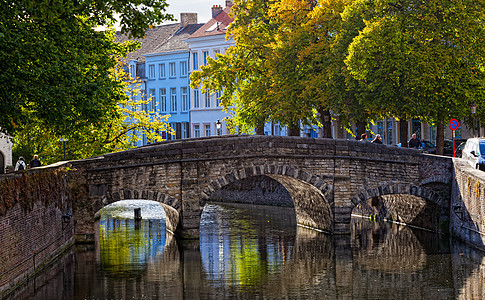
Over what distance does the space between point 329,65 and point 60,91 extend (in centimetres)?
1976

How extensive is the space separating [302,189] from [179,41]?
4434 cm

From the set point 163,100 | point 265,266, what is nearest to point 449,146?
point 265,266

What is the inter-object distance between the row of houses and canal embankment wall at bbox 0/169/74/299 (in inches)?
1594

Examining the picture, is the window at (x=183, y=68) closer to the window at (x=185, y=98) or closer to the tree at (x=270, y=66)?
the window at (x=185, y=98)

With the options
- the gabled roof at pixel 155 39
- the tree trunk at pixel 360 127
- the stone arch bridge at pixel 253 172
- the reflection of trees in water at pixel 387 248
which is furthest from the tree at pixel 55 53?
the gabled roof at pixel 155 39

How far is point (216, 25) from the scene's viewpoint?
2857 inches

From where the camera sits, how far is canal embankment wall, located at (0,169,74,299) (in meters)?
20.9

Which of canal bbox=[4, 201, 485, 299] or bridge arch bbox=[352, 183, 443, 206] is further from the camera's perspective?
bridge arch bbox=[352, 183, 443, 206]

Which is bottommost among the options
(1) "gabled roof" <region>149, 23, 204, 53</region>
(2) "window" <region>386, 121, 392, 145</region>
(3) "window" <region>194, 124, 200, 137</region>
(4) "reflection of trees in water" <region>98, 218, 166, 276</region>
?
(4) "reflection of trees in water" <region>98, 218, 166, 276</region>

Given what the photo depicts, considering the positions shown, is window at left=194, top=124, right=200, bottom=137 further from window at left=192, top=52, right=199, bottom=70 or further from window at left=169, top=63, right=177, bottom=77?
window at left=169, top=63, right=177, bottom=77

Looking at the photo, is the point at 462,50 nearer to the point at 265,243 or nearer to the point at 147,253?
the point at 265,243

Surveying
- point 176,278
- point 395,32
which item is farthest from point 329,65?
point 176,278

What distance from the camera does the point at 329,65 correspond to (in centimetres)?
4044

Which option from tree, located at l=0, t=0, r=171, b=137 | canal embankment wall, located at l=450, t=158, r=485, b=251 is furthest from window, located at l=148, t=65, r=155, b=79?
tree, located at l=0, t=0, r=171, b=137
